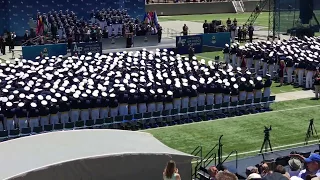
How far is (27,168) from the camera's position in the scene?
30.2ft

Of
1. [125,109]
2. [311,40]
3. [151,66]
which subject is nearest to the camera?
[125,109]

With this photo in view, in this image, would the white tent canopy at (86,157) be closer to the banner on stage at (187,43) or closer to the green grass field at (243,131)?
the green grass field at (243,131)

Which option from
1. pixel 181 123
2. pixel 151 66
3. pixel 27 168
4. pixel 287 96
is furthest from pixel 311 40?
pixel 27 168

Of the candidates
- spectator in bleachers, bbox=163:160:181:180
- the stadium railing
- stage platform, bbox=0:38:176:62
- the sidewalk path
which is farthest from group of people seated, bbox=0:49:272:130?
spectator in bleachers, bbox=163:160:181:180

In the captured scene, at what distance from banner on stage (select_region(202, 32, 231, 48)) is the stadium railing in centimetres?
1445

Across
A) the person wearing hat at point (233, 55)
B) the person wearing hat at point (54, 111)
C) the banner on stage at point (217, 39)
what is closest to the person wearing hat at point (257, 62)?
the person wearing hat at point (233, 55)

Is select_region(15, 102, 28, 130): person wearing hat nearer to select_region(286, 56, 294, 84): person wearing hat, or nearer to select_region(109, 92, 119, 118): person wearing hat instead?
select_region(109, 92, 119, 118): person wearing hat

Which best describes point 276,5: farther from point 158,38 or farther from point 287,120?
point 287,120

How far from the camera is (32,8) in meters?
39.7

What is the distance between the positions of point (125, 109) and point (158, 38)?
59.7 ft

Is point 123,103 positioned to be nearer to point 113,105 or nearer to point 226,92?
point 113,105

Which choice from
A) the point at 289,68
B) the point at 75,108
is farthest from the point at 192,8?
the point at 75,108

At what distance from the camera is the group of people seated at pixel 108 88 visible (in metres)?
17.9

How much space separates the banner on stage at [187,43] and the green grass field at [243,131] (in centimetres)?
1296
